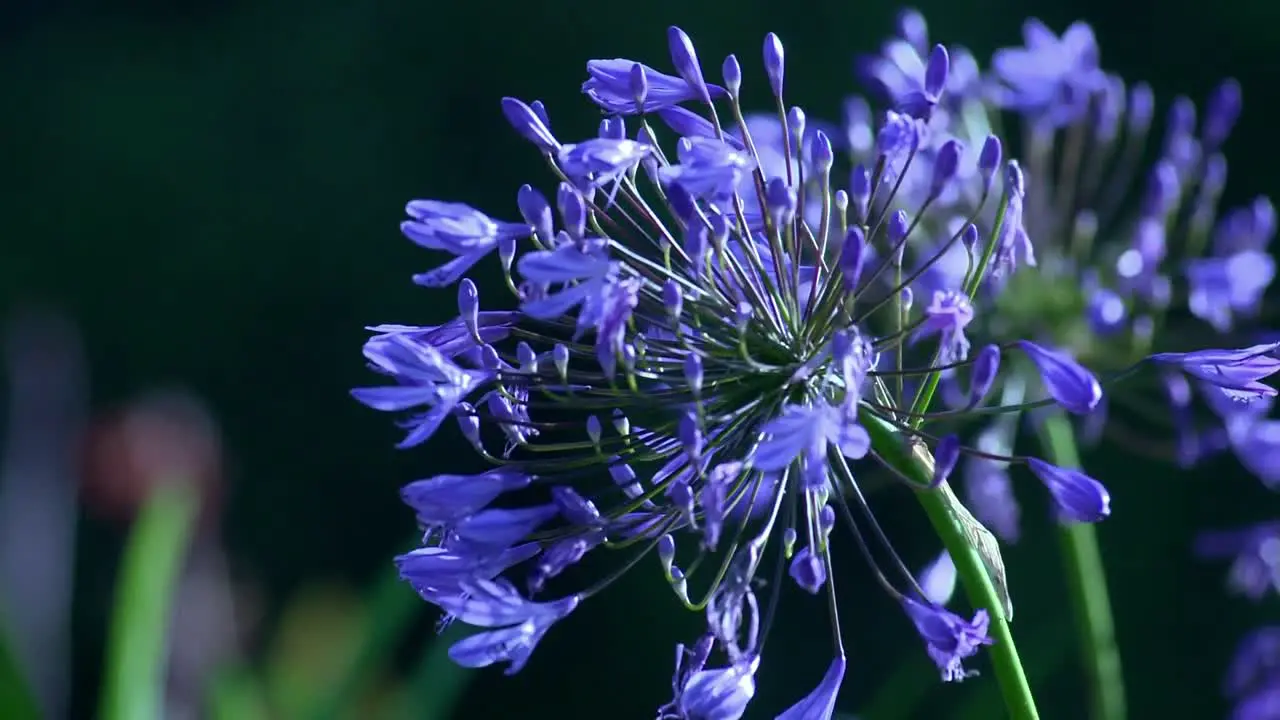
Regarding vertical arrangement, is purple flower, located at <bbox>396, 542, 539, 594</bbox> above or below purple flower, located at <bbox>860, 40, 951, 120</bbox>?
below

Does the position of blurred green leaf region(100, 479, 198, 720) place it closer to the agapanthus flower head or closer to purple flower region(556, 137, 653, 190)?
the agapanthus flower head

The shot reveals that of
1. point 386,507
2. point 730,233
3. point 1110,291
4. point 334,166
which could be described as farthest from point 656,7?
point 730,233

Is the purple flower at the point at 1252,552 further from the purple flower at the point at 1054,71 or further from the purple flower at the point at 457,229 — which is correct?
the purple flower at the point at 457,229

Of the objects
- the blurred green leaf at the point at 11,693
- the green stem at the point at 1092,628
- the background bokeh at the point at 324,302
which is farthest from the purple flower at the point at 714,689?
the background bokeh at the point at 324,302

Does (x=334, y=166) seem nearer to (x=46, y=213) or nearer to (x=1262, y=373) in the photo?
(x=46, y=213)

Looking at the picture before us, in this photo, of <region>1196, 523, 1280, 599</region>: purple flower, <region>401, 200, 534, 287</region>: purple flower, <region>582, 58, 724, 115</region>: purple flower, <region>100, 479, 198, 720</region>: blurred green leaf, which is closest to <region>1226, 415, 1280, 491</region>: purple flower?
<region>1196, 523, 1280, 599</region>: purple flower
